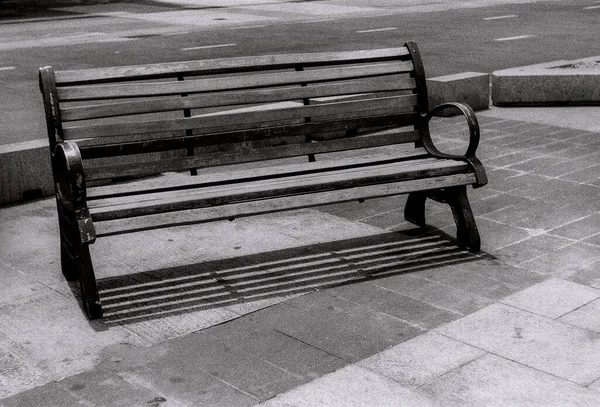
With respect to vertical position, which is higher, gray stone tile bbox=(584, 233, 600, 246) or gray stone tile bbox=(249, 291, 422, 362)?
gray stone tile bbox=(249, 291, 422, 362)

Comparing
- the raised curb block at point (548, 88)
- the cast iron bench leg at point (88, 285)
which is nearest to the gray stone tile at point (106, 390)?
the cast iron bench leg at point (88, 285)

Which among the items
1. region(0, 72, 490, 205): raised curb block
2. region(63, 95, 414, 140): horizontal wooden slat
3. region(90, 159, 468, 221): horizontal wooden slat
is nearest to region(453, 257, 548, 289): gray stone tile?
region(90, 159, 468, 221): horizontal wooden slat

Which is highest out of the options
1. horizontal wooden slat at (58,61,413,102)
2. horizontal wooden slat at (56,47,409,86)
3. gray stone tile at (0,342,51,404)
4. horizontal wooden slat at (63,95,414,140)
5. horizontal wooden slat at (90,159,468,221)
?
horizontal wooden slat at (56,47,409,86)

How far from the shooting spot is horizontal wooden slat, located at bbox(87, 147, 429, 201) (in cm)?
535

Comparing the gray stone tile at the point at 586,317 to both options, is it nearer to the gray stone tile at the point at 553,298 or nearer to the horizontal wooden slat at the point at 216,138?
the gray stone tile at the point at 553,298

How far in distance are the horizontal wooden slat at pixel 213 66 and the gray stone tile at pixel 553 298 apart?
176 cm

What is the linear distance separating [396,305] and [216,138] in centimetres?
147

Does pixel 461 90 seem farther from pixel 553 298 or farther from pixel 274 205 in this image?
pixel 553 298

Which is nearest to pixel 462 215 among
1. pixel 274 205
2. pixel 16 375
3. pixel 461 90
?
pixel 274 205

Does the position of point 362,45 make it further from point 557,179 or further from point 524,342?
point 524,342

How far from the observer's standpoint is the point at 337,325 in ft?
15.7

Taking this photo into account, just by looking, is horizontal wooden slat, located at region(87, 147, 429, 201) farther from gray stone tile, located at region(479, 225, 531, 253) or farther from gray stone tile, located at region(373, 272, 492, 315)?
gray stone tile, located at region(373, 272, 492, 315)

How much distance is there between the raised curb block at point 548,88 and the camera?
33.9 feet

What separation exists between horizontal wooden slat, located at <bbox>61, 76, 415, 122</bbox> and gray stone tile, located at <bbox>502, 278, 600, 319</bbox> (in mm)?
1586
